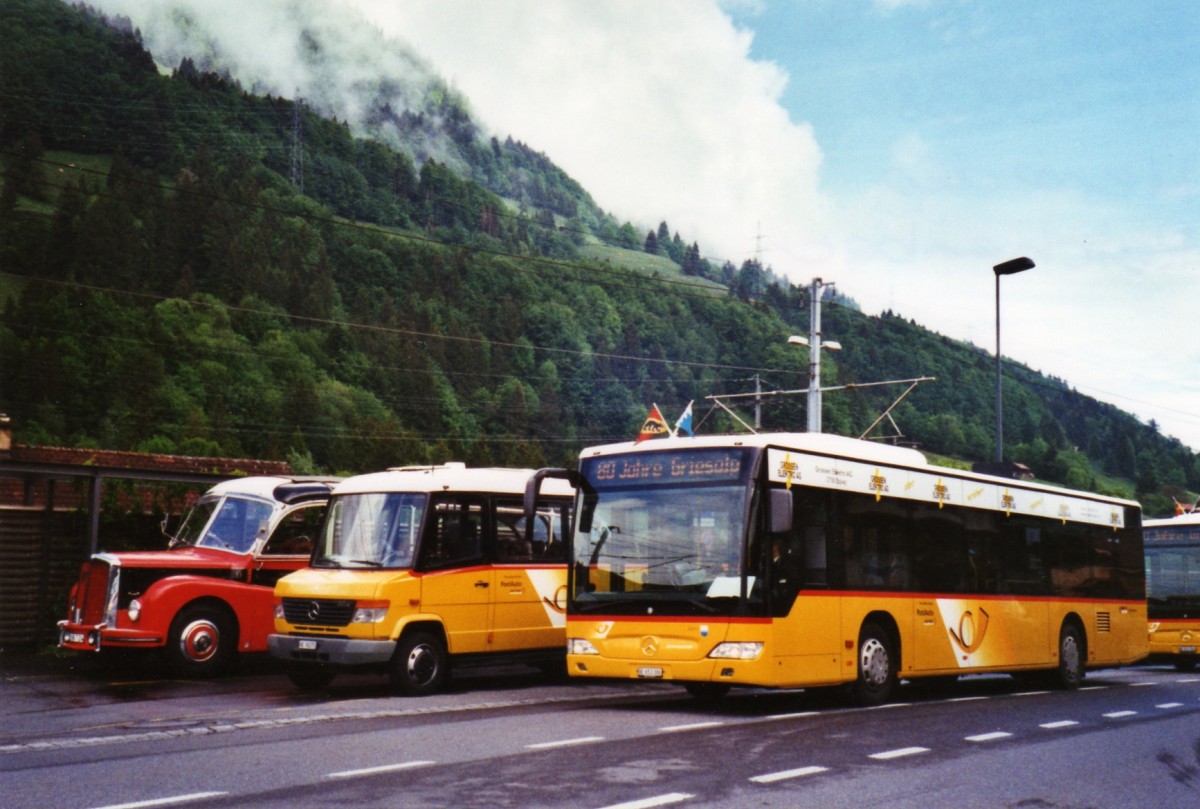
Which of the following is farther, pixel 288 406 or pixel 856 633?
pixel 288 406

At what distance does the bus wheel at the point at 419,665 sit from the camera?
52.2ft

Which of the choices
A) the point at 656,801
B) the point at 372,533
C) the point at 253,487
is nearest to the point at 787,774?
the point at 656,801

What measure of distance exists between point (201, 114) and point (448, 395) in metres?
36.5

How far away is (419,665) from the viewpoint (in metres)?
16.2

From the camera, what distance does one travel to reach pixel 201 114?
11138 cm

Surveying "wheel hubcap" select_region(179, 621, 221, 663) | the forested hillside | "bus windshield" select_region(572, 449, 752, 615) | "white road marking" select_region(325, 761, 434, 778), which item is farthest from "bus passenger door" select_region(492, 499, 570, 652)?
the forested hillside

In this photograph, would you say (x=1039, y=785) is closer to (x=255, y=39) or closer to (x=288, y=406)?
(x=288, y=406)

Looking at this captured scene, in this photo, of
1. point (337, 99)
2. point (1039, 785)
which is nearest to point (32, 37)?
point (337, 99)

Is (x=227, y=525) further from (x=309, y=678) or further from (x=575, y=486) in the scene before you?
(x=575, y=486)

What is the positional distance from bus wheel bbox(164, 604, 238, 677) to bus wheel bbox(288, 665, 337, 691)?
1540 mm

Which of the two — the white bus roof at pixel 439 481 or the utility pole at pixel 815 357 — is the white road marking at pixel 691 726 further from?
the utility pole at pixel 815 357

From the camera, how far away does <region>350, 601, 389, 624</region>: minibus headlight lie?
1569cm

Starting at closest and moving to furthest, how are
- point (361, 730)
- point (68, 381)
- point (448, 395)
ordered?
point (361, 730), point (68, 381), point (448, 395)

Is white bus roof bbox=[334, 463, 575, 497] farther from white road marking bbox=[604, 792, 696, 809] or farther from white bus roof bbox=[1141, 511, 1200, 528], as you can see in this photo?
white bus roof bbox=[1141, 511, 1200, 528]
